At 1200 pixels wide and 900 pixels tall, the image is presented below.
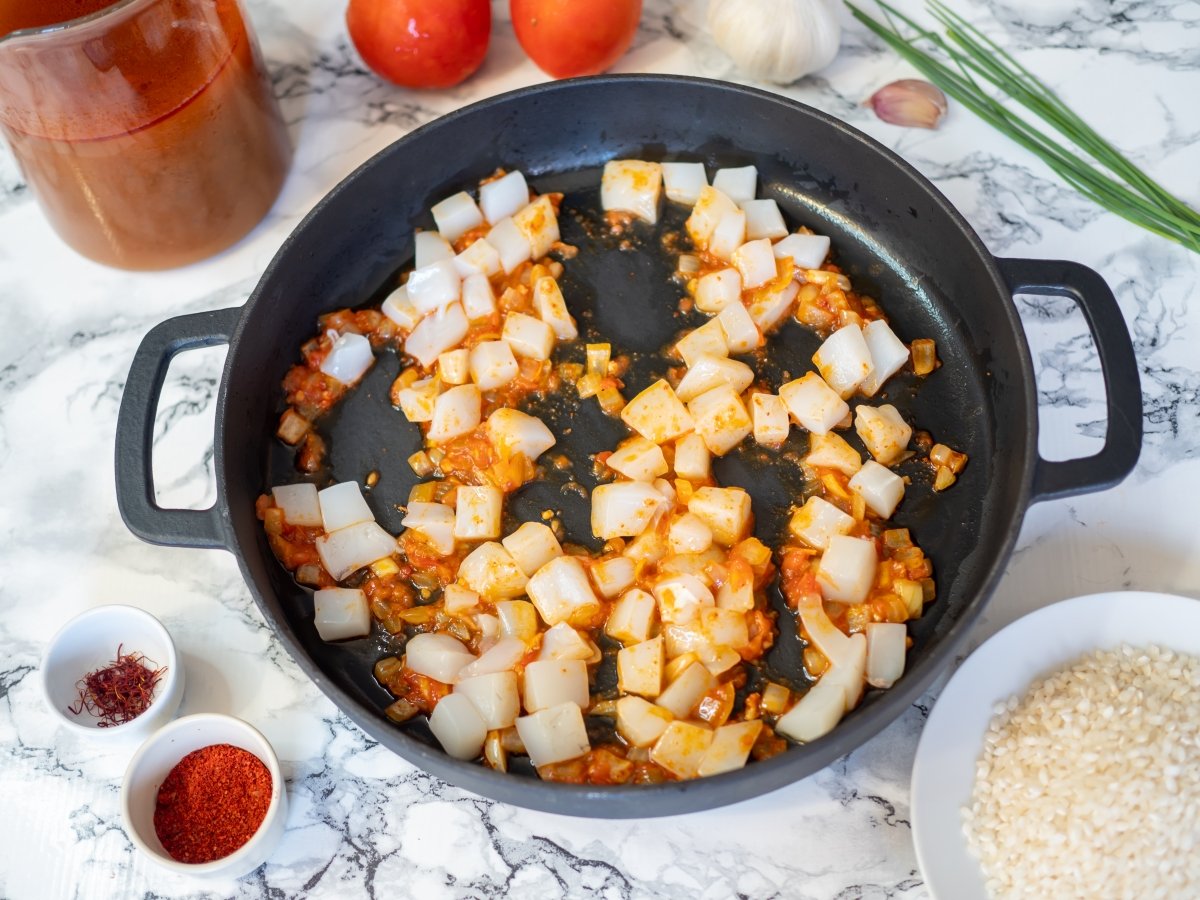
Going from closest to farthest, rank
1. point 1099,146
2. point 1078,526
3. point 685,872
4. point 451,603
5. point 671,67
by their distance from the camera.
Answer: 1. point 685,872
2. point 451,603
3. point 1078,526
4. point 1099,146
5. point 671,67

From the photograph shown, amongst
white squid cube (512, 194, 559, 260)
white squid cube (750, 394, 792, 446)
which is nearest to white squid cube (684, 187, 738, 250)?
white squid cube (512, 194, 559, 260)

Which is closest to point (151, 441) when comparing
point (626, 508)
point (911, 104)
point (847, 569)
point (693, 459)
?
point (626, 508)

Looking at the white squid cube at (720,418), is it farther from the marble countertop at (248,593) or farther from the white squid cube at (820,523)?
the marble countertop at (248,593)

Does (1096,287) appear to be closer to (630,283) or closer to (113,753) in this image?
(630,283)

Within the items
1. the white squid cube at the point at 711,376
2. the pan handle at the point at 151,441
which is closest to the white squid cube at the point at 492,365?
the white squid cube at the point at 711,376

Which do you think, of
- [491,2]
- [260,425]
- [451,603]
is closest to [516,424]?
[451,603]

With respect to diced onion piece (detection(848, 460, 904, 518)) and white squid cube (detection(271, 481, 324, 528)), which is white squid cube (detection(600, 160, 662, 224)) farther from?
white squid cube (detection(271, 481, 324, 528))

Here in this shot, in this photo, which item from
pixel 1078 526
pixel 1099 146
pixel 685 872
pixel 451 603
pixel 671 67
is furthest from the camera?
pixel 671 67
